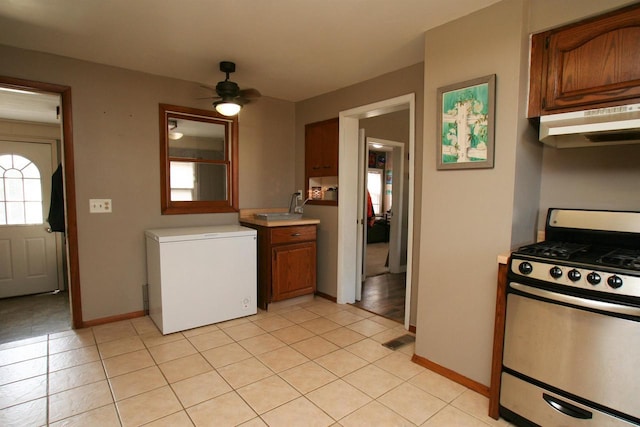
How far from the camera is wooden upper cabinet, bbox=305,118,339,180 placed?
3.68 metres

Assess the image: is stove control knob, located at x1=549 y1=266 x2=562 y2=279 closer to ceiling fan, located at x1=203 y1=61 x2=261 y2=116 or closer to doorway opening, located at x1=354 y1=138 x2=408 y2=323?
doorway opening, located at x1=354 y1=138 x2=408 y2=323

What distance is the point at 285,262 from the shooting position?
Result: 348 centimetres

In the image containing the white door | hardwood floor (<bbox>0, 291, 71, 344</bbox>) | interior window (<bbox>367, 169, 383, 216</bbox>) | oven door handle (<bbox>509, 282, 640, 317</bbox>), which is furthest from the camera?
interior window (<bbox>367, 169, 383, 216</bbox>)

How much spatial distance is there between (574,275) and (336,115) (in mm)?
2738

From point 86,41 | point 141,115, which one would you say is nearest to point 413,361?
point 141,115

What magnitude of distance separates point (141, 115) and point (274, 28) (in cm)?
170

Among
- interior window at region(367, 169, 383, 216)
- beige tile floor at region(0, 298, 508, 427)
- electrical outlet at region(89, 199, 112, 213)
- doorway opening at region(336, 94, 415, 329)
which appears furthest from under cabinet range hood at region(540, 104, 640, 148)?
interior window at region(367, 169, 383, 216)

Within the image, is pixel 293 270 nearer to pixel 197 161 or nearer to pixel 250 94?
pixel 197 161

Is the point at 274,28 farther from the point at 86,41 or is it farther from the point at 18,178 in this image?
the point at 18,178

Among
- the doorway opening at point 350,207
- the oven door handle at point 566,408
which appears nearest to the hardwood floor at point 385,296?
the doorway opening at point 350,207

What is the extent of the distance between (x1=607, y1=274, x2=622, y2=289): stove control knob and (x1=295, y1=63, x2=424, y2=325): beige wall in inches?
59.6

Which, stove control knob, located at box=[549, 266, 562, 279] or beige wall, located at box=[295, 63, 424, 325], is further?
beige wall, located at box=[295, 63, 424, 325]

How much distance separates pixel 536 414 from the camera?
1.64 metres

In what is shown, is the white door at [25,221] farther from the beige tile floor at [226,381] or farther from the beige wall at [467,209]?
the beige wall at [467,209]
